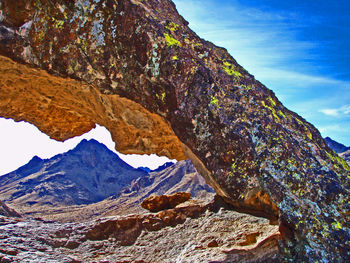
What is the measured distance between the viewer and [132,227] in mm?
10086

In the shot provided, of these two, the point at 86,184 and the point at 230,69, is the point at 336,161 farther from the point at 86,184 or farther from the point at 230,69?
the point at 86,184

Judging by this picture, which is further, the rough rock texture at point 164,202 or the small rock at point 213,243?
the rough rock texture at point 164,202

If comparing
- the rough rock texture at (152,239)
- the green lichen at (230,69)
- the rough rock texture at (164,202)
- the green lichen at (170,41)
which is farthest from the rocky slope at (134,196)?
the green lichen at (170,41)

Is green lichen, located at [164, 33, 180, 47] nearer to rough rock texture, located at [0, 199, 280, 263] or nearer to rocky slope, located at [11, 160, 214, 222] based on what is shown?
rough rock texture, located at [0, 199, 280, 263]

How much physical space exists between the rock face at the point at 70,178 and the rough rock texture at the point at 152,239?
172 feet

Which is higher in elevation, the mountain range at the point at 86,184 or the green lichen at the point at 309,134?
the green lichen at the point at 309,134

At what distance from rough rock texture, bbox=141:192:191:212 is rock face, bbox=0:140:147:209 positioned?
5261 cm

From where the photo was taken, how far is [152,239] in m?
9.27

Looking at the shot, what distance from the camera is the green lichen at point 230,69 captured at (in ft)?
25.4

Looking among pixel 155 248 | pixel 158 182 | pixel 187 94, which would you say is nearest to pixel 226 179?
pixel 187 94

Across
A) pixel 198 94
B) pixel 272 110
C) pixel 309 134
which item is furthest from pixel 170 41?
pixel 309 134

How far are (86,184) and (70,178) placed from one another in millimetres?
4569

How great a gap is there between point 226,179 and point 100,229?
6016 millimetres

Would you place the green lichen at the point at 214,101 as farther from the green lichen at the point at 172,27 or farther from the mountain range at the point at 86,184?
the mountain range at the point at 86,184
